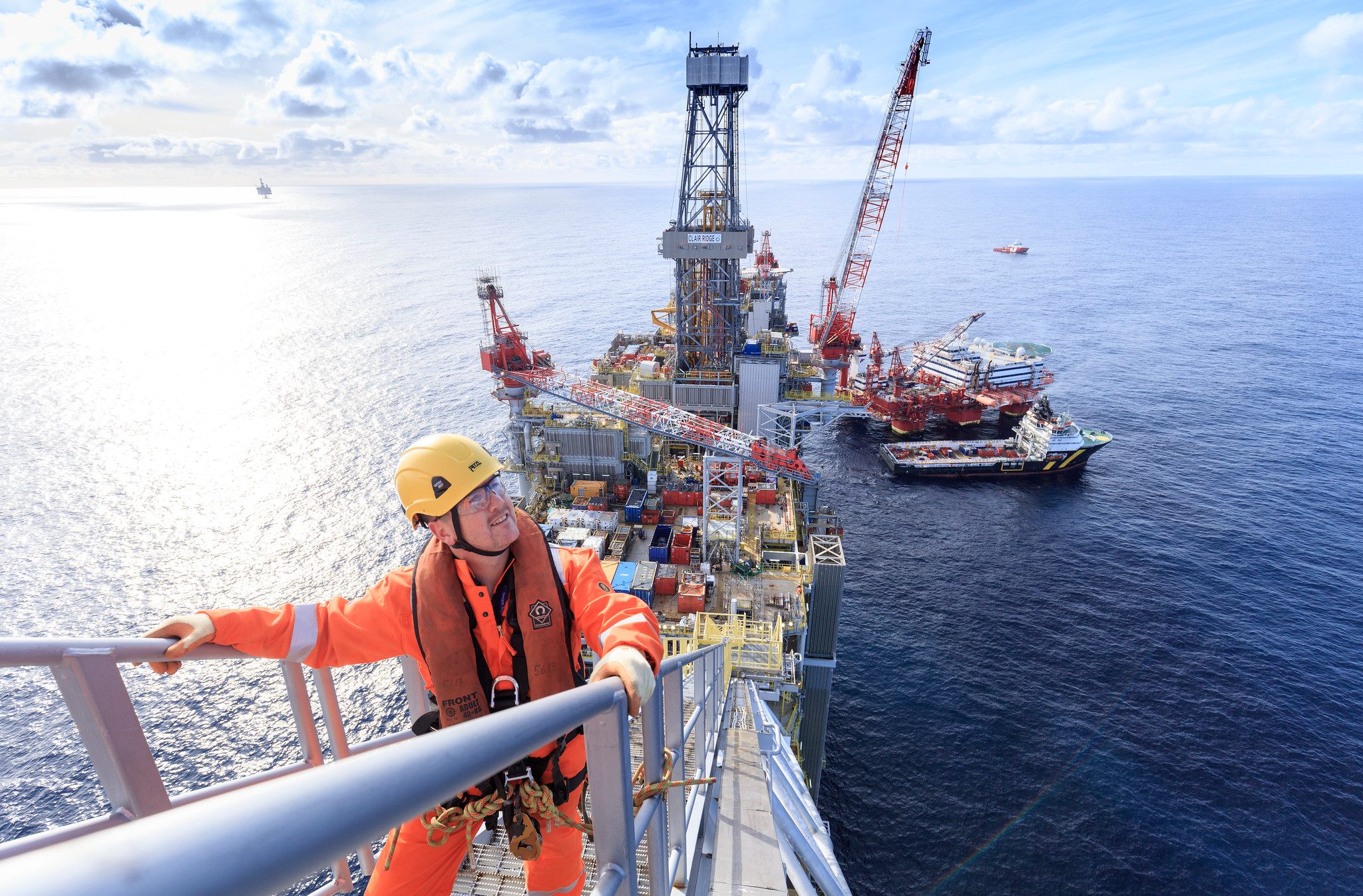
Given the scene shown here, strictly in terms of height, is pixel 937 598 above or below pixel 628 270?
below

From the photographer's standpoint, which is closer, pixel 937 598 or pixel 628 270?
pixel 937 598

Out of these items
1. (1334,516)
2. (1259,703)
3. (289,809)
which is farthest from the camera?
(1334,516)

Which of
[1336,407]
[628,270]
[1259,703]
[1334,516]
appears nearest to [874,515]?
[1259,703]

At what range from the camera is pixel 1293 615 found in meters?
49.2

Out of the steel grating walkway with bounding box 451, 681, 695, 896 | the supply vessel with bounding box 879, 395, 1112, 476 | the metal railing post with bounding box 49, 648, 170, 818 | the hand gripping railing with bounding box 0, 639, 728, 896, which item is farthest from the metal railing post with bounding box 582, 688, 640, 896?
the supply vessel with bounding box 879, 395, 1112, 476

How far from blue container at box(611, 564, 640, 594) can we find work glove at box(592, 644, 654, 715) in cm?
2794

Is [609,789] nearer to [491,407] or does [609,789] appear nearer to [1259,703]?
[1259,703]

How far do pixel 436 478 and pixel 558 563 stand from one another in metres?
1.47

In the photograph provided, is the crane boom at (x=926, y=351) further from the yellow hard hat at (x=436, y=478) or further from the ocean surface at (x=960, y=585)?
the yellow hard hat at (x=436, y=478)

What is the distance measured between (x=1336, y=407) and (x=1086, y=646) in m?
70.8

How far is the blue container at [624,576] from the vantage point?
108 feet

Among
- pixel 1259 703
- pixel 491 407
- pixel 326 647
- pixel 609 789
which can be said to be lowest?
pixel 1259 703

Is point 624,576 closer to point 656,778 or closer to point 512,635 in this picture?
point 512,635

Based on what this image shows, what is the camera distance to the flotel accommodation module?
1.80 meters
